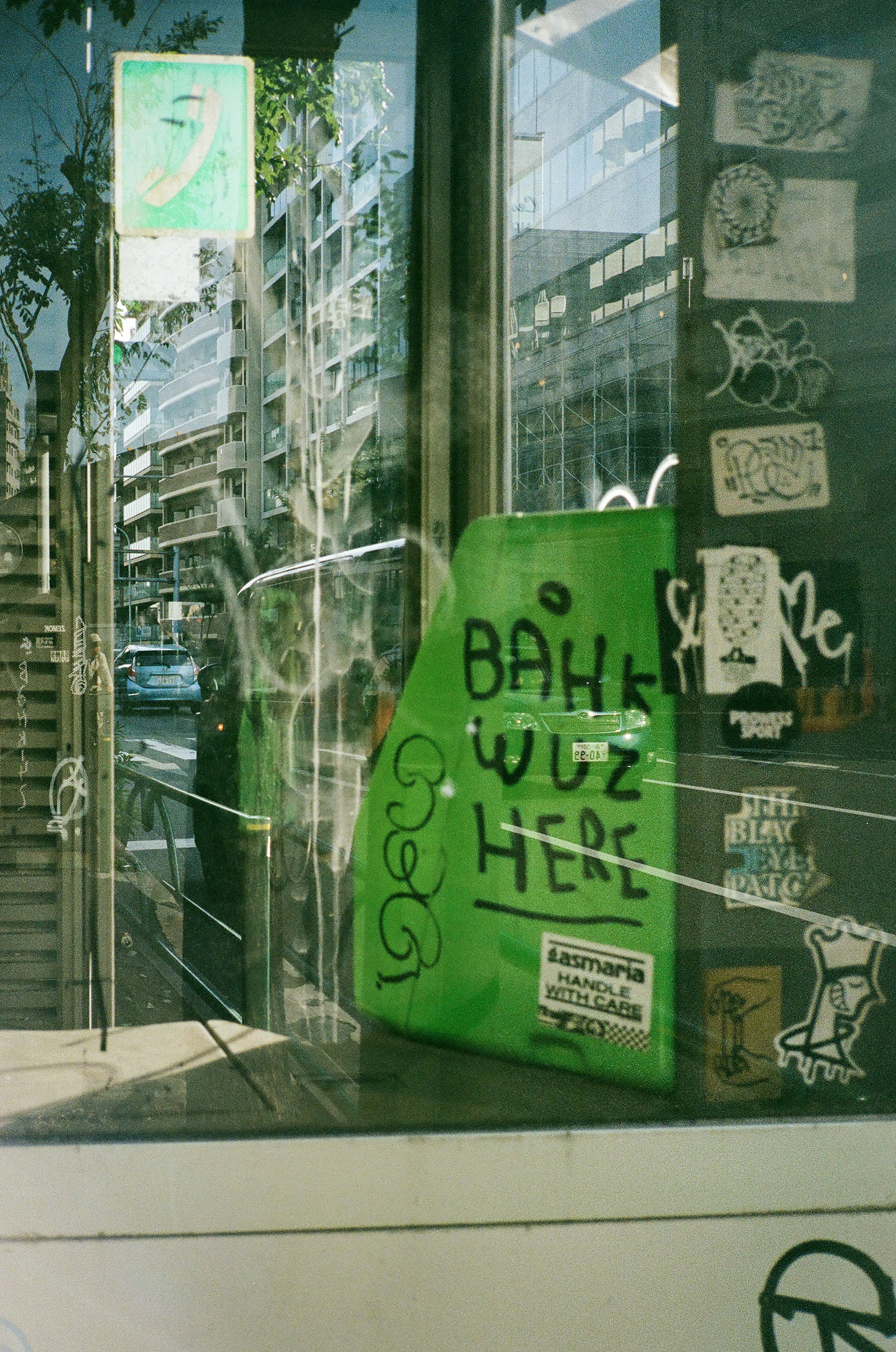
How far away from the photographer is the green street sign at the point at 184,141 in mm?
2066

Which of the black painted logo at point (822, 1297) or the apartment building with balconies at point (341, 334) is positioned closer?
the black painted logo at point (822, 1297)

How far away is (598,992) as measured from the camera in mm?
2199

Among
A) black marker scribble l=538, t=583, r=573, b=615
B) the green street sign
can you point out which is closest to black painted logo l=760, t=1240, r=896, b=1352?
black marker scribble l=538, t=583, r=573, b=615

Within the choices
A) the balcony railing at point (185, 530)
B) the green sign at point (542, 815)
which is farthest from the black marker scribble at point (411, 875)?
the balcony railing at point (185, 530)

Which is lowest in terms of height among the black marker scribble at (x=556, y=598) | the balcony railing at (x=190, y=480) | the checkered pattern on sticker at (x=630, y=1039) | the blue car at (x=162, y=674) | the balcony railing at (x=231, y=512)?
the checkered pattern on sticker at (x=630, y=1039)

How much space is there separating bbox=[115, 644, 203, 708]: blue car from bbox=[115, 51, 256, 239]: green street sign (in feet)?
2.42

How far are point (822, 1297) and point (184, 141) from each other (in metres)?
2.29

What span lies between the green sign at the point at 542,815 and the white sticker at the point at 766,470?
0.42 ft

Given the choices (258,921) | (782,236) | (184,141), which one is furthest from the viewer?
(258,921)

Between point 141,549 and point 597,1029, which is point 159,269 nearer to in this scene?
point 141,549

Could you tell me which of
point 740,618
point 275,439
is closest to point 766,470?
point 740,618

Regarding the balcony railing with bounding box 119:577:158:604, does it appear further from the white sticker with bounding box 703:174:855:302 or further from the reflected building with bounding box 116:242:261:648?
the white sticker with bounding box 703:174:855:302

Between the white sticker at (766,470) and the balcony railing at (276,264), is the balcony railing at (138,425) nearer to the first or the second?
the balcony railing at (276,264)

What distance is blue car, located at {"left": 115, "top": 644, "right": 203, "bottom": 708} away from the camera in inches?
85.4
